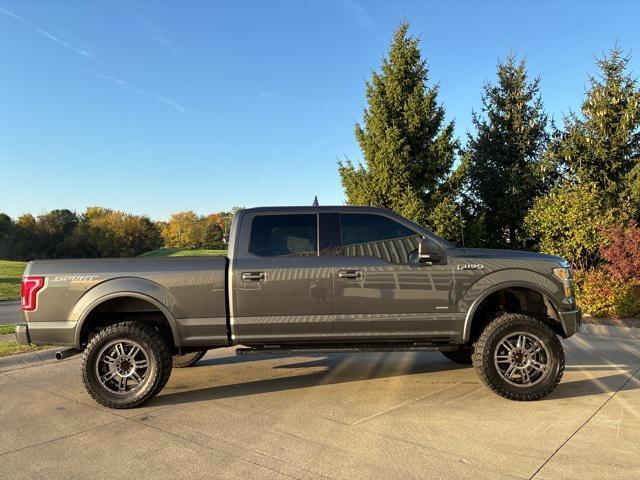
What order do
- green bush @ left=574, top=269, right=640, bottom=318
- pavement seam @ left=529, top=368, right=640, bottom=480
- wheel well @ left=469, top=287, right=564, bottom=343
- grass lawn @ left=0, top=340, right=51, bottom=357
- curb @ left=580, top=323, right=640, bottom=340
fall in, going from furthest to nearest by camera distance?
green bush @ left=574, top=269, right=640, bottom=318
curb @ left=580, top=323, right=640, bottom=340
grass lawn @ left=0, top=340, right=51, bottom=357
wheel well @ left=469, top=287, right=564, bottom=343
pavement seam @ left=529, top=368, right=640, bottom=480

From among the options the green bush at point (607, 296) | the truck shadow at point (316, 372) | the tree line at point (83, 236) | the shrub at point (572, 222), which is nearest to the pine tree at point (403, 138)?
the shrub at point (572, 222)

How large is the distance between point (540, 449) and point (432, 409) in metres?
1.12

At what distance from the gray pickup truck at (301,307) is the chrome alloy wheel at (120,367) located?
10 mm

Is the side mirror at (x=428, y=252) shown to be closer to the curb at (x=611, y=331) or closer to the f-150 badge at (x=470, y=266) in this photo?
the f-150 badge at (x=470, y=266)

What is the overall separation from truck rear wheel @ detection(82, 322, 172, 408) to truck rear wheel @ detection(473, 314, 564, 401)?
324cm

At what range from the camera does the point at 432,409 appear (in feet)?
15.0

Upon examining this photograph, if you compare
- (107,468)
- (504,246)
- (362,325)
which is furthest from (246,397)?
(504,246)

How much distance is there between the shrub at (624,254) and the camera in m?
9.16

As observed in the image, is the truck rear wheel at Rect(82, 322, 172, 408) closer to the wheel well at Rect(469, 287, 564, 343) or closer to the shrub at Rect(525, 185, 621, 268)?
the wheel well at Rect(469, 287, 564, 343)

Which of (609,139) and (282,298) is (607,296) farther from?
(282,298)

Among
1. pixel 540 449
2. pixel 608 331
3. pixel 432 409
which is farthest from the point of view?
pixel 608 331

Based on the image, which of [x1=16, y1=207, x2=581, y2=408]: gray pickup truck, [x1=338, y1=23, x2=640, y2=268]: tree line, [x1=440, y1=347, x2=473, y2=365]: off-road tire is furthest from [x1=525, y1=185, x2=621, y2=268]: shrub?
[x1=16, y1=207, x2=581, y2=408]: gray pickup truck

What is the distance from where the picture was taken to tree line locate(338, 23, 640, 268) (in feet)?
38.0

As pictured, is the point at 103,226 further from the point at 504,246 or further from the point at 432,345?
the point at 432,345
